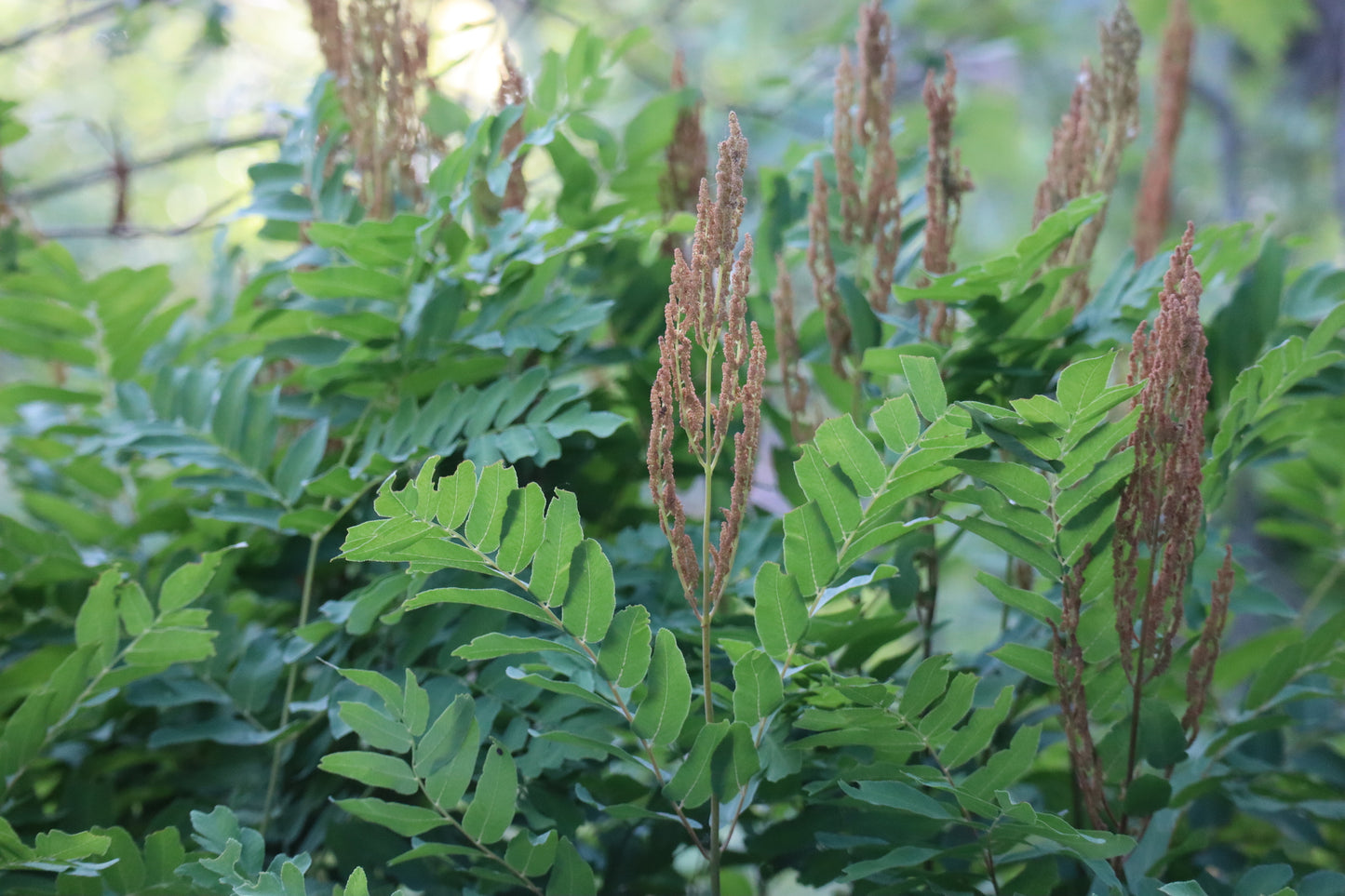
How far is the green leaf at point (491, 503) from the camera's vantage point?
0.56 meters

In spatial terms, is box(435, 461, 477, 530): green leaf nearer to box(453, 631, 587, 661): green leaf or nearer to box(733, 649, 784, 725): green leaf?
box(453, 631, 587, 661): green leaf

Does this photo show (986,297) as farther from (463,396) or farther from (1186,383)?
(463,396)

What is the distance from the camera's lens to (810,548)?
581mm

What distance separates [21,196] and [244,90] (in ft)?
3.27

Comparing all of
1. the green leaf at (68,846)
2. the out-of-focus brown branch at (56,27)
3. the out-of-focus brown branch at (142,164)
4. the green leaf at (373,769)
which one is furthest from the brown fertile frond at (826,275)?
the out-of-focus brown branch at (56,27)

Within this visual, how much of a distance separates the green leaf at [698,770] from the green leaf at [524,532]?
0.09 meters

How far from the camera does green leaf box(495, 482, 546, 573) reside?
1.86ft

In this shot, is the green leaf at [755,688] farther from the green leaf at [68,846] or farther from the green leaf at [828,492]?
the green leaf at [68,846]

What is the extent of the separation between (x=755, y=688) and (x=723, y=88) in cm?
282

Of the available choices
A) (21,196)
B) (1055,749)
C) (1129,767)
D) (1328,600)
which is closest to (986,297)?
(1129,767)

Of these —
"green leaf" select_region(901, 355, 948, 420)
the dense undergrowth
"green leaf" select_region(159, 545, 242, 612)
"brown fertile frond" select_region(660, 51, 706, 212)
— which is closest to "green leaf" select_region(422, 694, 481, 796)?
the dense undergrowth

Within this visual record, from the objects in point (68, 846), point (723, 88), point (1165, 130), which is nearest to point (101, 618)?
point (68, 846)

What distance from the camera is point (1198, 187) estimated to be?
406 cm

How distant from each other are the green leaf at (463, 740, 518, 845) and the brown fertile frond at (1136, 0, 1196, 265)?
0.93 meters
